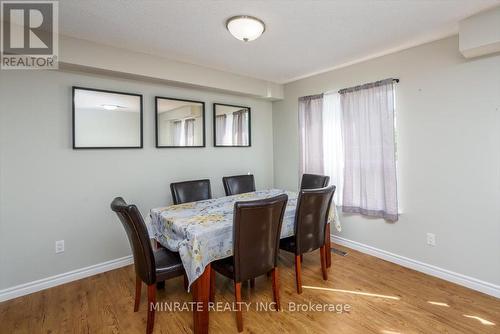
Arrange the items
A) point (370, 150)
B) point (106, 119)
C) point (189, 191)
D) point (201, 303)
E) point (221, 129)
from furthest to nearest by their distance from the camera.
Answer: point (221, 129) < point (370, 150) < point (189, 191) < point (106, 119) < point (201, 303)

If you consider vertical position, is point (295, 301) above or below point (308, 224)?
below

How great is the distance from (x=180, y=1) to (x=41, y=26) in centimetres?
134

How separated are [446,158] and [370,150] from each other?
0.75 m

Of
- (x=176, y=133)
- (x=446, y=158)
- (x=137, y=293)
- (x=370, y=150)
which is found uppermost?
(x=176, y=133)

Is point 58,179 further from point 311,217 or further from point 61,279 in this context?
point 311,217

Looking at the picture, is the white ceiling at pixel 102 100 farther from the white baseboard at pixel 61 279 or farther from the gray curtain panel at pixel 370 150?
the gray curtain panel at pixel 370 150

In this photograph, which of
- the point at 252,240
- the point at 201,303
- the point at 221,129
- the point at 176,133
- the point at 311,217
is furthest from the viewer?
the point at 221,129

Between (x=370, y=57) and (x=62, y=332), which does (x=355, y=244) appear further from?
(x=62, y=332)

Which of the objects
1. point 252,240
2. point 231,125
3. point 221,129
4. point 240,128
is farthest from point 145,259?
point 240,128

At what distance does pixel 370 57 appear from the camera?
3086 millimetres

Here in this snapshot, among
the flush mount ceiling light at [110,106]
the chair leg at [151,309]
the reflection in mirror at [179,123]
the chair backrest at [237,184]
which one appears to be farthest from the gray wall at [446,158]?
the flush mount ceiling light at [110,106]

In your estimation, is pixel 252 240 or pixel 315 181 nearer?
pixel 252 240

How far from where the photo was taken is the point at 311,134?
381 cm

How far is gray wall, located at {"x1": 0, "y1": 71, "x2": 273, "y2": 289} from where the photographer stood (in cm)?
235
